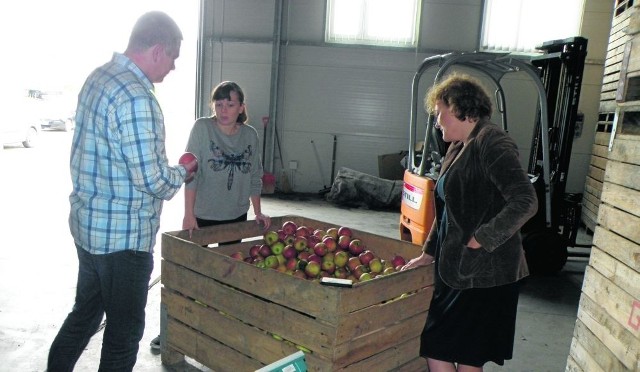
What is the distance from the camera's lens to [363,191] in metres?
9.62

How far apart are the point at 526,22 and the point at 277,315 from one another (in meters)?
10.0

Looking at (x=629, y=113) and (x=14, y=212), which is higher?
(x=629, y=113)

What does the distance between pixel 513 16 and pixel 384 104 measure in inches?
131

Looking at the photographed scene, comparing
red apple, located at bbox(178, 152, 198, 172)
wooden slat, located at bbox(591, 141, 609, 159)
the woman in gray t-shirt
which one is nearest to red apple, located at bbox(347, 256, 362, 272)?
the woman in gray t-shirt

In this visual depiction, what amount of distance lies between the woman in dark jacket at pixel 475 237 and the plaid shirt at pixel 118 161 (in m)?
1.31

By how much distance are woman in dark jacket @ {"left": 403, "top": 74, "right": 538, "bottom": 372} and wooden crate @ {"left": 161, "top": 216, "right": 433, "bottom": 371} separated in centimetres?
27

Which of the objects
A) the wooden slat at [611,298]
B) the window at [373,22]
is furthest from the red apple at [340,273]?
the window at [373,22]

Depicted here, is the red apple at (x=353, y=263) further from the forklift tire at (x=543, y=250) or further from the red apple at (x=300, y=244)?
the forklift tire at (x=543, y=250)

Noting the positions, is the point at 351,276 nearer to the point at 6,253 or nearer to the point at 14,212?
the point at 6,253

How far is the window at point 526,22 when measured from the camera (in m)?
10.1

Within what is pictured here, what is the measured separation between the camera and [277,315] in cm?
246

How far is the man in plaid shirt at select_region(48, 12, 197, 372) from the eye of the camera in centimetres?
202

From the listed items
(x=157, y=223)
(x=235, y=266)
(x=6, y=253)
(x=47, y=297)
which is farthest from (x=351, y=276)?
(x=6, y=253)

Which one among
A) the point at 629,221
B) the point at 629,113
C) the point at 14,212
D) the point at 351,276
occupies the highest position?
the point at 629,113
